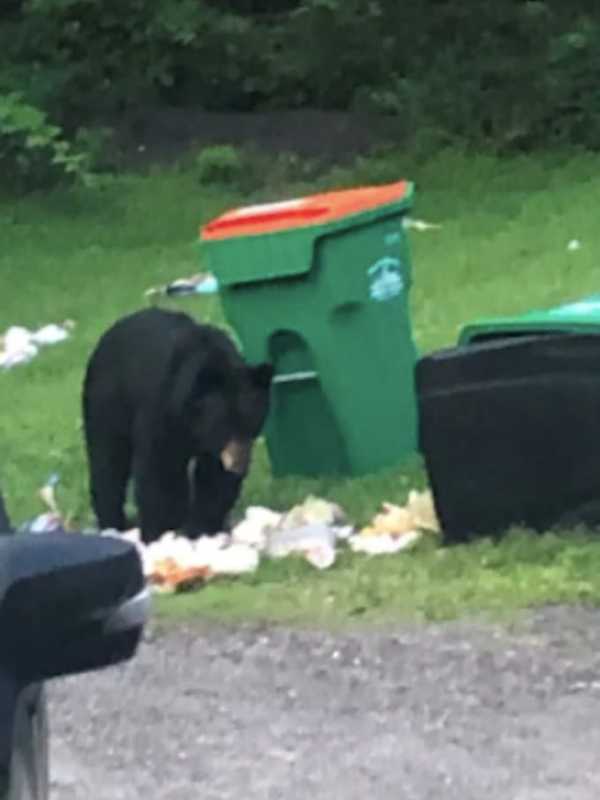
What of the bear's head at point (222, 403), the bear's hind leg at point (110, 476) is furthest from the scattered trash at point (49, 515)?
the bear's head at point (222, 403)

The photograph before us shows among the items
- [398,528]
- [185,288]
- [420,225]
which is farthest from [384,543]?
[420,225]

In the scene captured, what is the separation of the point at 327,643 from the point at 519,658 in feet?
1.80

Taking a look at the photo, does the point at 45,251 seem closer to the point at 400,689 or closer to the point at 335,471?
the point at 335,471

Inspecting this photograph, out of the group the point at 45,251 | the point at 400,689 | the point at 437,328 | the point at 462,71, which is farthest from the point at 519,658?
the point at 462,71

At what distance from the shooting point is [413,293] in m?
12.0

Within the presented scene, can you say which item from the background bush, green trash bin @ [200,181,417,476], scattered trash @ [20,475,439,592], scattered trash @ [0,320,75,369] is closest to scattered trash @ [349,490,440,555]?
scattered trash @ [20,475,439,592]

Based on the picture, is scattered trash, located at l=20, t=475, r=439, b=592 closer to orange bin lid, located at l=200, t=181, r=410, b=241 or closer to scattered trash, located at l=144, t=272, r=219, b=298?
orange bin lid, located at l=200, t=181, r=410, b=241

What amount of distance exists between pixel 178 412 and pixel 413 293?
4861mm

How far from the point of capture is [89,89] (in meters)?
19.7

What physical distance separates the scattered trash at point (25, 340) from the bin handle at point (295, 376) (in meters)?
3.22

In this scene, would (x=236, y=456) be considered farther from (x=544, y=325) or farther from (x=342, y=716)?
(x=342, y=716)

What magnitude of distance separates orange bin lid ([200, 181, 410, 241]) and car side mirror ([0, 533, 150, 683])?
17.4ft

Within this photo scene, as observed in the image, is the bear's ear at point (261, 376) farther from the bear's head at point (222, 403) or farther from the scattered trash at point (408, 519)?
the scattered trash at point (408, 519)

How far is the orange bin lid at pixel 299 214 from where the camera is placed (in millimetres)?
7930
